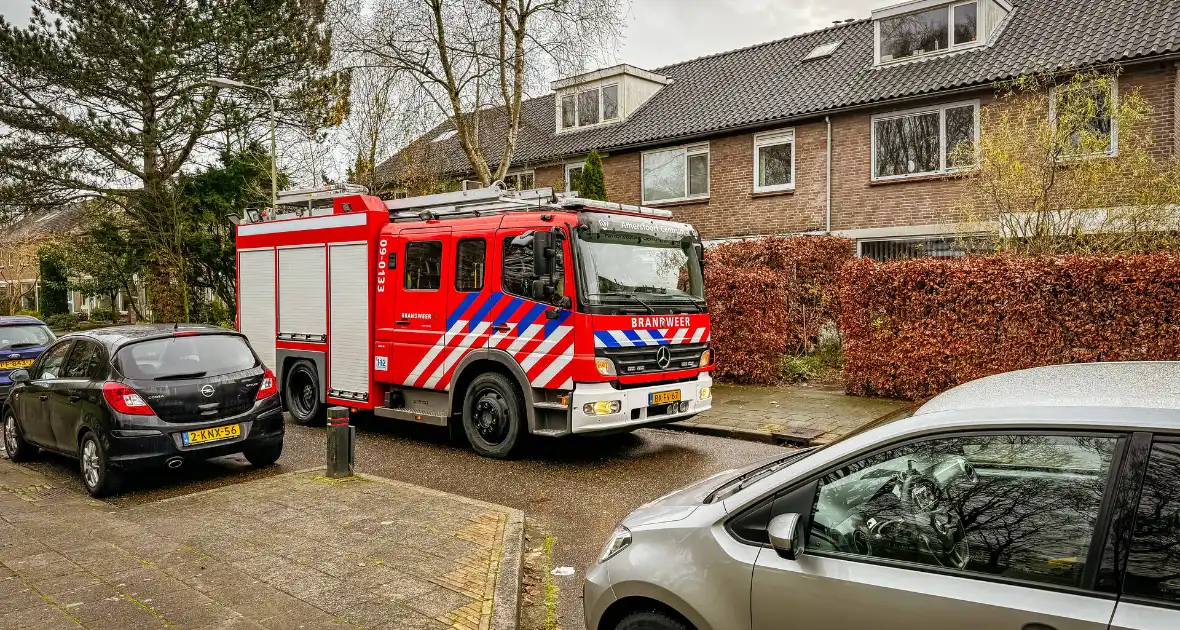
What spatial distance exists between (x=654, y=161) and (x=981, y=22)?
26.9 feet

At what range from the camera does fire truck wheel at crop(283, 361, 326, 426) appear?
11.3 meters

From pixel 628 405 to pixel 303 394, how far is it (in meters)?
5.45

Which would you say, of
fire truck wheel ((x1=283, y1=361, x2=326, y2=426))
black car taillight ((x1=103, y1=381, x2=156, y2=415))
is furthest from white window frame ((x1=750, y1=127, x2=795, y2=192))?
black car taillight ((x1=103, y1=381, x2=156, y2=415))

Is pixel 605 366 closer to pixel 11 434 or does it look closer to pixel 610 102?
pixel 11 434

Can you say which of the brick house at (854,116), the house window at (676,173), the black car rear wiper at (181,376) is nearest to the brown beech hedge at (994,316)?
the brick house at (854,116)

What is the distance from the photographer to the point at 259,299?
12.0m

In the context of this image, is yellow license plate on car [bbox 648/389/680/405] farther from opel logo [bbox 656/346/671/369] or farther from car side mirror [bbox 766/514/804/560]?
car side mirror [bbox 766/514/804/560]

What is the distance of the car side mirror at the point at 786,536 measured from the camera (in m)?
2.79

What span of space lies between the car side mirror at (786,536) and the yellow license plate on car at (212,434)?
6.45 meters

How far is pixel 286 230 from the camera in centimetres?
1147

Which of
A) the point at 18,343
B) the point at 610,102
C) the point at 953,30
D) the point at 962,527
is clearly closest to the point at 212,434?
the point at 962,527

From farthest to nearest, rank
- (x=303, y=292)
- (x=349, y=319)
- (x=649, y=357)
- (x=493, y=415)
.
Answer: (x=303, y=292)
(x=349, y=319)
(x=493, y=415)
(x=649, y=357)

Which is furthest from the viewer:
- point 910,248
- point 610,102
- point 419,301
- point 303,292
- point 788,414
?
point 610,102

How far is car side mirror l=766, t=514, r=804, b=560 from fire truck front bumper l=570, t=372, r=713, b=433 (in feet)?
17.8
